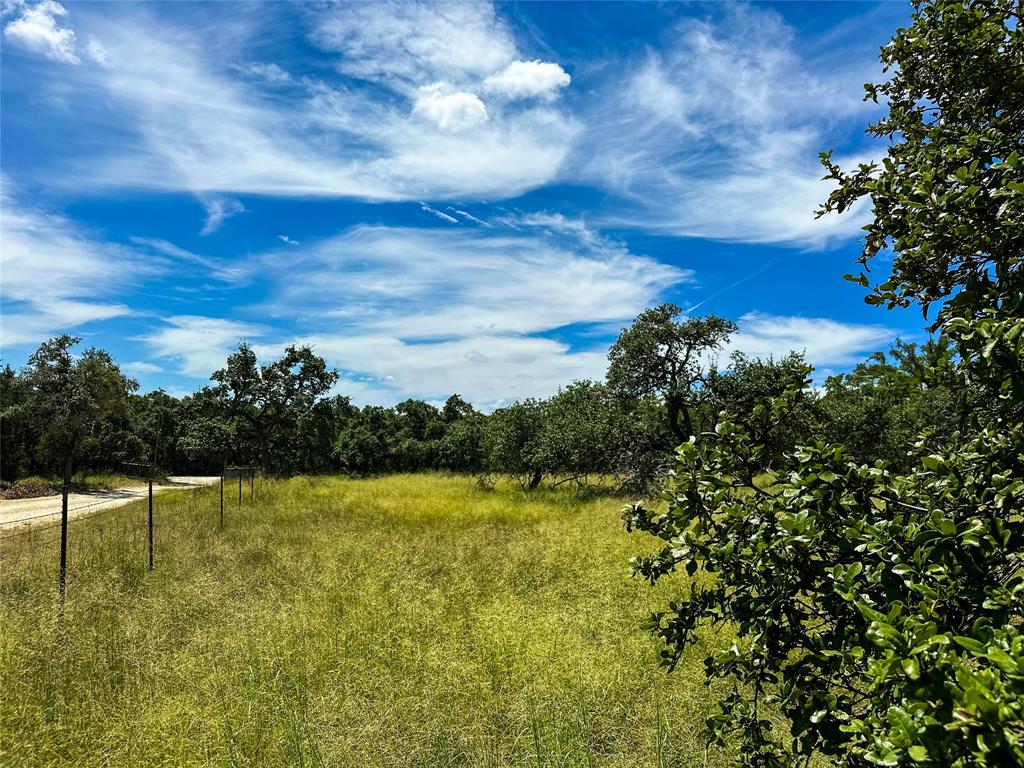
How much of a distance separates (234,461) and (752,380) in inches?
1216

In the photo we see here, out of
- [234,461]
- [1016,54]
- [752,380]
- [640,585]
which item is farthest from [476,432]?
[1016,54]

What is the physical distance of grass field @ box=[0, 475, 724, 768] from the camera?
4566 mm

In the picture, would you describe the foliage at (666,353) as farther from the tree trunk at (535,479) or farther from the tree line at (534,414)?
the tree trunk at (535,479)

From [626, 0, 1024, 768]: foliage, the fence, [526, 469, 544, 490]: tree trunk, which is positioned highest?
[626, 0, 1024, 768]: foliage

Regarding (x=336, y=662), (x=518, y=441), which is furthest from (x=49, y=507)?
(x=518, y=441)

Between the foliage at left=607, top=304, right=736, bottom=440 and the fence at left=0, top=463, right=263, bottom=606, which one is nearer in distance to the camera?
the fence at left=0, top=463, right=263, bottom=606

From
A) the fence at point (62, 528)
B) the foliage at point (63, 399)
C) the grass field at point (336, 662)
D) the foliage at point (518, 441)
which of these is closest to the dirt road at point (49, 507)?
the fence at point (62, 528)

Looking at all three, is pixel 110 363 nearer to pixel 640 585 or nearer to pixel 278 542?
pixel 278 542

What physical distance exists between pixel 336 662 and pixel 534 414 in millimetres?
25569

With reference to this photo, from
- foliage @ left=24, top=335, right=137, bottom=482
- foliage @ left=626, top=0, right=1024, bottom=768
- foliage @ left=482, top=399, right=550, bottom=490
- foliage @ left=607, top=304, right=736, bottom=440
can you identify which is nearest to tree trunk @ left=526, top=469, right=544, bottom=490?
foliage @ left=482, top=399, right=550, bottom=490

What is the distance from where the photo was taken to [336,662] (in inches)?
239

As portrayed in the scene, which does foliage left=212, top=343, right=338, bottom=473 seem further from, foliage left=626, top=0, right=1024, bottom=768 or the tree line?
foliage left=626, top=0, right=1024, bottom=768

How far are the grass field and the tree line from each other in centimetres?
282

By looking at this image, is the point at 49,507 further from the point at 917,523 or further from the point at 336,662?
the point at 917,523
